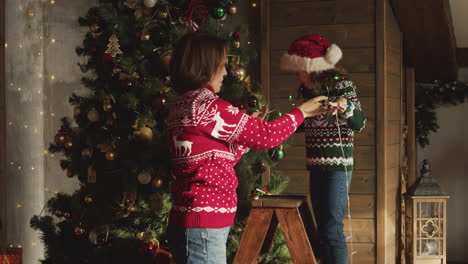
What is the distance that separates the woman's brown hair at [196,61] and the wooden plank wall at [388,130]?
2.13 meters

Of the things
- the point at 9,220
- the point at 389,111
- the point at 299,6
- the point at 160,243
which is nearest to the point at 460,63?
the point at 389,111

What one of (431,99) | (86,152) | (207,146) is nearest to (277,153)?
(86,152)

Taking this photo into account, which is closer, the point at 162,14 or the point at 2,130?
the point at 162,14

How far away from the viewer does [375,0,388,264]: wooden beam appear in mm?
3787

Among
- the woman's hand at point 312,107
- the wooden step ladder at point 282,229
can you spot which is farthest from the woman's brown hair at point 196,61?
the wooden step ladder at point 282,229

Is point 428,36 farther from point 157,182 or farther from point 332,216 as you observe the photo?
point 157,182

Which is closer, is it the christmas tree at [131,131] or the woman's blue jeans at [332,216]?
the woman's blue jeans at [332,216]

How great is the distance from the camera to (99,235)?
9.52 feet

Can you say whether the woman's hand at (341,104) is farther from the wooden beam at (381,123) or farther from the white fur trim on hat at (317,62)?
the wooden beam at (381,123)

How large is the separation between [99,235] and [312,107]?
133 cm

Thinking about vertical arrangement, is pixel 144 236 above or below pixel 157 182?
below

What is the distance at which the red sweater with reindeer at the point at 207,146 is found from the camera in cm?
183

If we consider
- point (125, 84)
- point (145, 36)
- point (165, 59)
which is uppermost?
point (145, 36)

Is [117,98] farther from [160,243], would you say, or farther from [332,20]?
[332,20]
